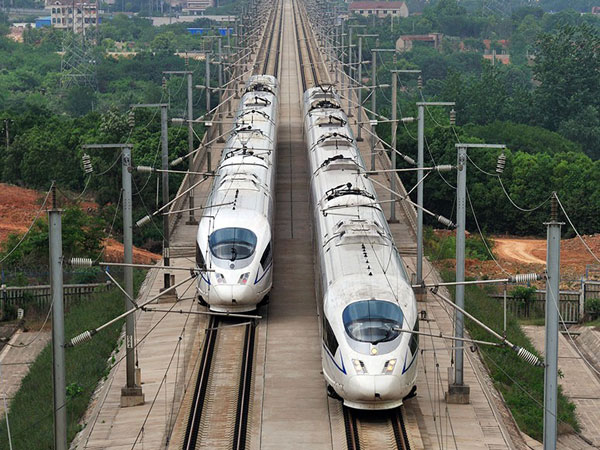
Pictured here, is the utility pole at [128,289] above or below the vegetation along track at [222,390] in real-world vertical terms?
above

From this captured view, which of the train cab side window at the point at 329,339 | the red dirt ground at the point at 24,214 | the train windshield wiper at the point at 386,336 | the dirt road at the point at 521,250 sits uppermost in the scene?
the train windshield wiper at the point at 386,336

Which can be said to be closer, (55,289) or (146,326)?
(55,289)

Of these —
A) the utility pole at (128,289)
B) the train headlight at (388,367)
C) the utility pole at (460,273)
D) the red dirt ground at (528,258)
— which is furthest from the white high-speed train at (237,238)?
the red dirt ground at (528,258)

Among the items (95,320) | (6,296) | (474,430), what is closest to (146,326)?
(95,320)

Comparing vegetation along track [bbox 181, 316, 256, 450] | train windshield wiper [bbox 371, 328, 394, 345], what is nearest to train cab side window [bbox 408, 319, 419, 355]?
train windshield wiper [bbox 371, 328, 394, 345]

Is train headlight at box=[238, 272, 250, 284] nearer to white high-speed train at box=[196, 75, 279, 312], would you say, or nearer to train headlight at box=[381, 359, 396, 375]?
white high-speed train at box=[196, 75, 279, 312]

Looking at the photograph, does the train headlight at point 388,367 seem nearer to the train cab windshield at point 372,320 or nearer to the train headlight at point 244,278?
the train cab windshield at point 372,320

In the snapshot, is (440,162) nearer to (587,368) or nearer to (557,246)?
(587,368)
